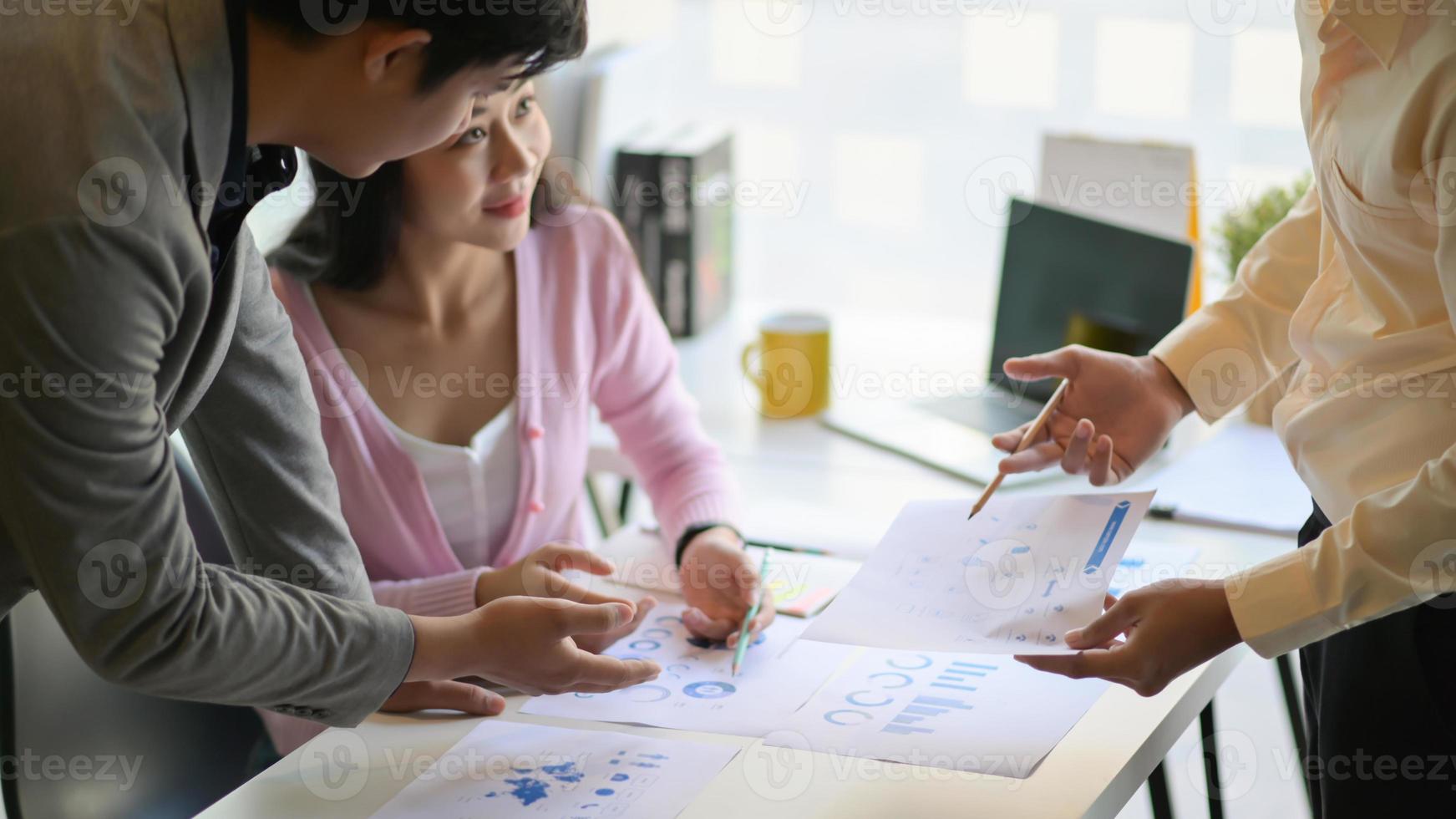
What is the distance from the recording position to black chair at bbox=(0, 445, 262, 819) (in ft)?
4.33

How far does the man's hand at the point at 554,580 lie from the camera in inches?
49.3

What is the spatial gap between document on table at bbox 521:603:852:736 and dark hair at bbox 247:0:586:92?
576mm

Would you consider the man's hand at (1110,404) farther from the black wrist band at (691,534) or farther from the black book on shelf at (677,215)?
the black book on shelf at (677,215)

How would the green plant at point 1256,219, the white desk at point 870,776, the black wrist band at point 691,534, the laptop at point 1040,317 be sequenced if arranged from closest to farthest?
1. the white desk at point 870,776
2. the black wrist band at point 691,534
3. the laptop at point 1040,317
4. the green plant at point 1256,219

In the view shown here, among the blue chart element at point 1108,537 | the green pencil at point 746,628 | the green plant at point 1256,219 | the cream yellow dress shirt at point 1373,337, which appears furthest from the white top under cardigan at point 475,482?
the green plant at point 1256,219

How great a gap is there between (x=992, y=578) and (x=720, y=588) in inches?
13.6

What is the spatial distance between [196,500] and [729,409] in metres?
0.90

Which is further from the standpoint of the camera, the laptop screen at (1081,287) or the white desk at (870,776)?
the laptop screen at (1081,287)

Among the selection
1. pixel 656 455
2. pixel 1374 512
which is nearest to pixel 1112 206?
pixel 656 455

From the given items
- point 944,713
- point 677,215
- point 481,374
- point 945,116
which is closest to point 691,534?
point 481,374

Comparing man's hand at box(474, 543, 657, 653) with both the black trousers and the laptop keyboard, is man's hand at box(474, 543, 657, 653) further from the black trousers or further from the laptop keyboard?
the laptop keyboard

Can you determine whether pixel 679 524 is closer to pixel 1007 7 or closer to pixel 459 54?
pixel 459 54

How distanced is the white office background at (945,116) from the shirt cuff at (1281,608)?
126cm

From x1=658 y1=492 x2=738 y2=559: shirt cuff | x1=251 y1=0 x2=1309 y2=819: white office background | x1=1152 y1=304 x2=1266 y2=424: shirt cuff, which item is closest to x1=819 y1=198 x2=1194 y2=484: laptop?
x1=251 y1=0 x2=1309 y2=819: white office background
